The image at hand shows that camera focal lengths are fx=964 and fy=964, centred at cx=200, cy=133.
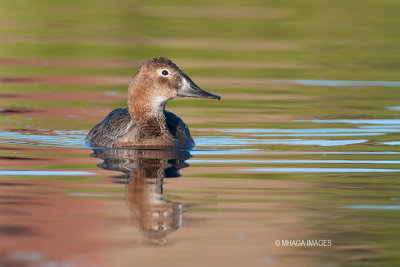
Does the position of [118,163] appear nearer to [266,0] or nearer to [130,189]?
[130,189]

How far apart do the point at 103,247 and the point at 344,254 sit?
1798 mm

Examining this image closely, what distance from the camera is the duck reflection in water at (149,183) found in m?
7.84

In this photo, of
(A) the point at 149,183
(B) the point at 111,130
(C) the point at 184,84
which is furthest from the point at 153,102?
(A) the point at 149,183

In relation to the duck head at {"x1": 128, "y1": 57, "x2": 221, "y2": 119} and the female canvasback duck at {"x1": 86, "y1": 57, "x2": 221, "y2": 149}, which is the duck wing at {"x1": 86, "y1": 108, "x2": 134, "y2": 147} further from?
the duck head at {"x1": 128, "y1": 57, "x2": 221, "y2": 119}

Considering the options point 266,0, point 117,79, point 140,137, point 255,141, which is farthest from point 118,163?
point 266,0

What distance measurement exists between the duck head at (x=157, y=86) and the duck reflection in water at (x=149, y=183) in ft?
2.50

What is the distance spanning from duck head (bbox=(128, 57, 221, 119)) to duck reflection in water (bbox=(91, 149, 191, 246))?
761 millimetres

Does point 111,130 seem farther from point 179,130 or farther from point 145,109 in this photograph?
point 179,130

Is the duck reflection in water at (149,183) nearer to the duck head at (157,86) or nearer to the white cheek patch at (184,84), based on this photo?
the duck head at (157,86)

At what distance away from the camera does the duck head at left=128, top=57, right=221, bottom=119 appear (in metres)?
12.0

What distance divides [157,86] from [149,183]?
2.82 m

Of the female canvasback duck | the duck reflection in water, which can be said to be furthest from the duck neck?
the duck reflection in water

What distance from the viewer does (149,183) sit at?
9391 mm

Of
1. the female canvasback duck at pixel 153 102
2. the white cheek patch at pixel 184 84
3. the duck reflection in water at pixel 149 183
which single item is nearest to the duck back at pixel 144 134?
the female canvasback duck at pixel 153 102
